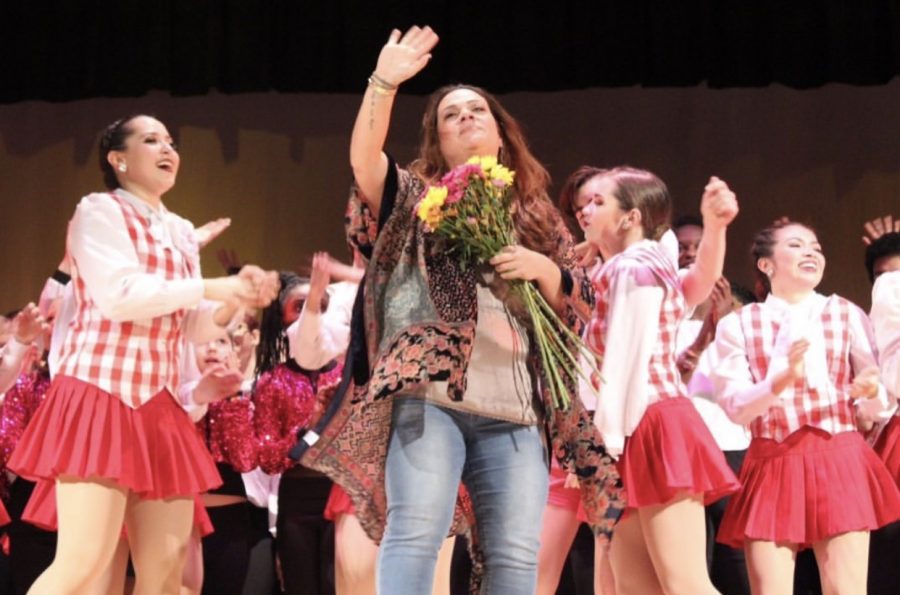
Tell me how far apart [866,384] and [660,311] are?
0.87 m

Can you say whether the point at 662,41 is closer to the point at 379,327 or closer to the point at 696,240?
the point at 696,240

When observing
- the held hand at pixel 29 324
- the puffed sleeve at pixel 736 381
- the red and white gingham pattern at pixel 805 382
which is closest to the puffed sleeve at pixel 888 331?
the red and white gingham pattern at pixel 805 382

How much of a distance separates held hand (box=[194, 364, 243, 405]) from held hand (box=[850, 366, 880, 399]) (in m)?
2.08

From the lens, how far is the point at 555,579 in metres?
4.27

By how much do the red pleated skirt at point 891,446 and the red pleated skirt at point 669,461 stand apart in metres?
1.15

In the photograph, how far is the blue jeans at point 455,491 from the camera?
2803 millimetres

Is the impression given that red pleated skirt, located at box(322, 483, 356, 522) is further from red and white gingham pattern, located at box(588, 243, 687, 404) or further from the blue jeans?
the blue jeans

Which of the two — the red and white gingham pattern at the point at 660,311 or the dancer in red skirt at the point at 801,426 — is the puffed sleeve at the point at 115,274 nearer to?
the red and white gingham pattern at the point at 660,311

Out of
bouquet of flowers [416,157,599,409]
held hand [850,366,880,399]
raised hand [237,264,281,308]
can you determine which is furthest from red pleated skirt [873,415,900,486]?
raised hand [237,264,281,308]

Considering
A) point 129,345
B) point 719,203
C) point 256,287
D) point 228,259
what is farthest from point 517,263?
point 228,259

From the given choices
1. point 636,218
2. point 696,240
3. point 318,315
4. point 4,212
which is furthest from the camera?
point 4,212

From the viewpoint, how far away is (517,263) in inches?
119

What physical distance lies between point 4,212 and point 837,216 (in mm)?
5243

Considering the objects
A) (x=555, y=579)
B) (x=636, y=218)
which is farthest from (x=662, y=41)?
(x=555, y=579)
